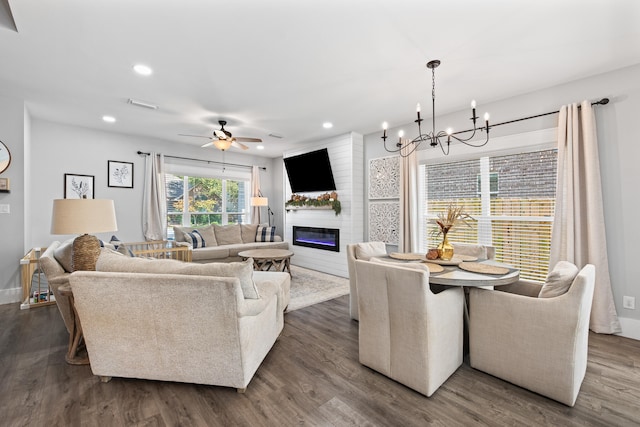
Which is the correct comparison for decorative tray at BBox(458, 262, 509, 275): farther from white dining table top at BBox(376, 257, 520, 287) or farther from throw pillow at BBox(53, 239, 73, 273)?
throw pillow at BBox(53, 239, 73, 273)

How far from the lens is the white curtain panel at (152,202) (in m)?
5.43

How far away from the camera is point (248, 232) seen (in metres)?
6.57

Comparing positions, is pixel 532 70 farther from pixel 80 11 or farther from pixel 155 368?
pixel 155 368

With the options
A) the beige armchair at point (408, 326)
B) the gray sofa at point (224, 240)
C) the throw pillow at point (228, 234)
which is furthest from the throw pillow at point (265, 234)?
the beige armchair at point (408, 326)

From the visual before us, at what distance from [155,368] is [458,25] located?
3276 millimetres

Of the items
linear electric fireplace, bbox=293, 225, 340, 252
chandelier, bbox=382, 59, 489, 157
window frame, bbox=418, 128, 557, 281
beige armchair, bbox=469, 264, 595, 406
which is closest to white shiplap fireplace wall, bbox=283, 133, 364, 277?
linear electric fireplace, bbox=293, 225, 340, 252

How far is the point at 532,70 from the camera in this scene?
2891mm

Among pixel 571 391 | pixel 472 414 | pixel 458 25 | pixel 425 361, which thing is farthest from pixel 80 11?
pixel 571 391

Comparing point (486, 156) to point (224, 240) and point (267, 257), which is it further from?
point (224, 240)

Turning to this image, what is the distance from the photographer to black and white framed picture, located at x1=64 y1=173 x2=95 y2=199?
4719 millimetres

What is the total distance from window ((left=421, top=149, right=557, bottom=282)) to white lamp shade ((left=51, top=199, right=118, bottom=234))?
322 centimetres

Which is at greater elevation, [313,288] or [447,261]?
[447,261]

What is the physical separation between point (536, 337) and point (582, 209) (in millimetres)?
1932

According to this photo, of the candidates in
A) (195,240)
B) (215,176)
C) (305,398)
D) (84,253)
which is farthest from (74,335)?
(215,176)
